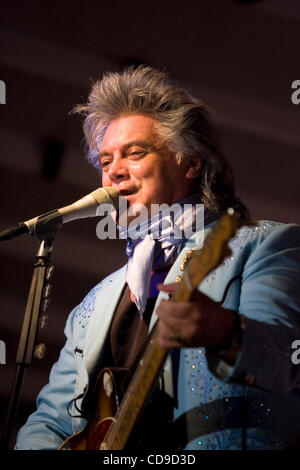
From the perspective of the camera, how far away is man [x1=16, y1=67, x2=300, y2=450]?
129 centimetres

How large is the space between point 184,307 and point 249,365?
22 centimetres

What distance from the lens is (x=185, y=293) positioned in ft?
4.03

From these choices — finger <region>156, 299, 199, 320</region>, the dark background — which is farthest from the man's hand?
the dark background

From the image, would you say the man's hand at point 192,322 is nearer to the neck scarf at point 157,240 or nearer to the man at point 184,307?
the man at point 184,307

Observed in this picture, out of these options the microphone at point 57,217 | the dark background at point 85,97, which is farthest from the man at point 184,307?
the dark background at point 85,97

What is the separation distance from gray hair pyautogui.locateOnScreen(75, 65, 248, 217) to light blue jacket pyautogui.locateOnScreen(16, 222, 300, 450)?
0.29 metres

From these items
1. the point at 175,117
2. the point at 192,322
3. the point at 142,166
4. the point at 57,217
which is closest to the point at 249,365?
the point at 192,322

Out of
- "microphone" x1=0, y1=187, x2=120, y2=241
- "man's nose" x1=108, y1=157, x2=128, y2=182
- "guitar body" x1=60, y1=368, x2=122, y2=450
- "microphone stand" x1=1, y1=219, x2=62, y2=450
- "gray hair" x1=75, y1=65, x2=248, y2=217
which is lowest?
"guitar body" x1=60, y1=368, x2=122, y2=450

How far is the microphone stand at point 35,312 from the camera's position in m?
1.58

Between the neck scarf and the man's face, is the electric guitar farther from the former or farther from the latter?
the man's face

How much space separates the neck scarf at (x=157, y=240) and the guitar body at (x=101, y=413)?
0.86 ft

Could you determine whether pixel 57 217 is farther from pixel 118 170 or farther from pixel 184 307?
pixel 184 307

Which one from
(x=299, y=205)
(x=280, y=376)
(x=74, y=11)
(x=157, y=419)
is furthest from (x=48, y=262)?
(x=74, y=11)
